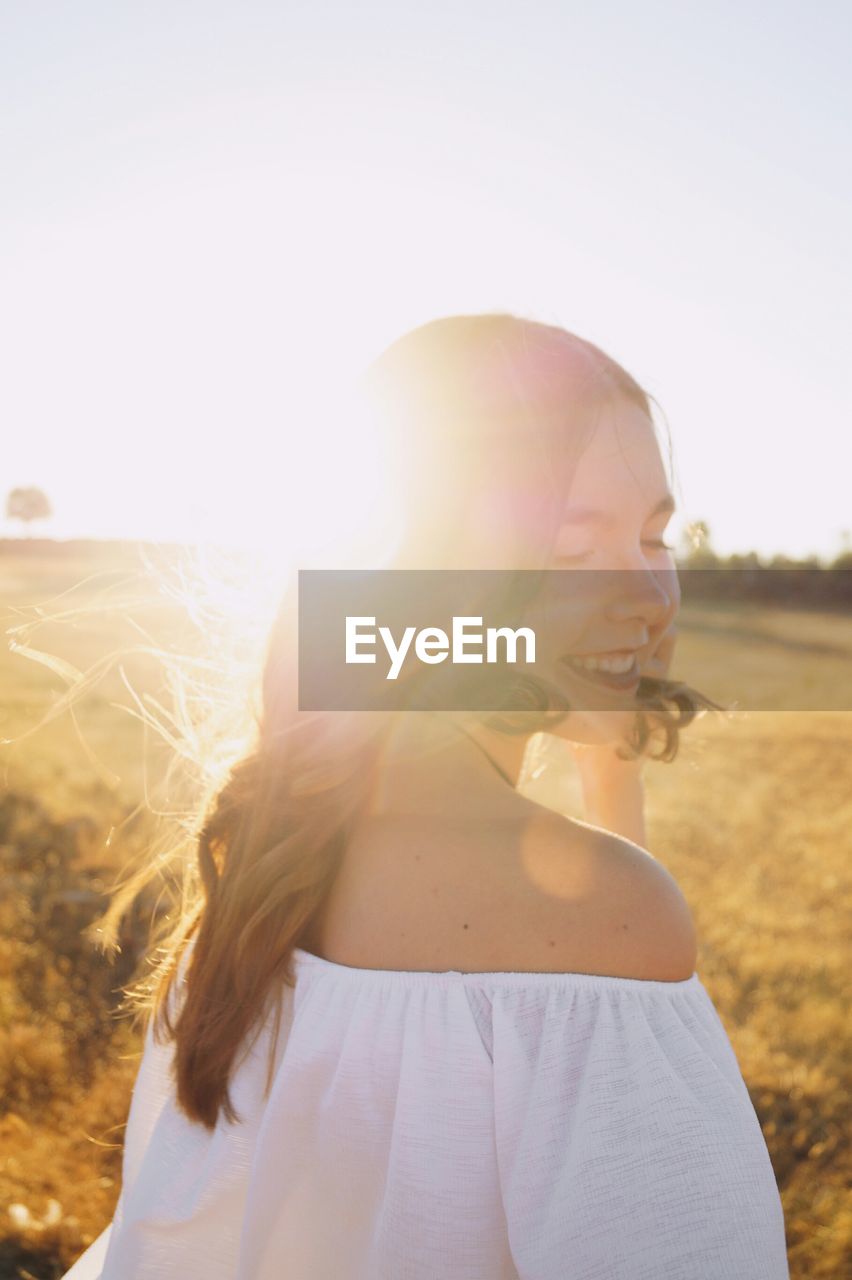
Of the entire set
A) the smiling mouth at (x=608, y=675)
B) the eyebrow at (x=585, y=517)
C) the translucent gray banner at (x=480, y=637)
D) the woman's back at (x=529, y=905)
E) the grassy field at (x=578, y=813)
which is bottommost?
the grassy field at (x=578, y=813)

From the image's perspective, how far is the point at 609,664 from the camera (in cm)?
190

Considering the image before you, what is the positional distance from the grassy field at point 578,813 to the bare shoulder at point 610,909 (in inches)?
43.3

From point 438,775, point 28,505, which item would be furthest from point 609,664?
point 28,505

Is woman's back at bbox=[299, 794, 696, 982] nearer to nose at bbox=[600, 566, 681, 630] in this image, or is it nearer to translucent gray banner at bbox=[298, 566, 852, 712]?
translucent gray banner at bbox=[298, 566, 852, 712]

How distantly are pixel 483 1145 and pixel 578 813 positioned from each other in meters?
9.15

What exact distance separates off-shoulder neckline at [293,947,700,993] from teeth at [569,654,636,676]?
0.66 metres

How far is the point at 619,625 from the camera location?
1.83 metres

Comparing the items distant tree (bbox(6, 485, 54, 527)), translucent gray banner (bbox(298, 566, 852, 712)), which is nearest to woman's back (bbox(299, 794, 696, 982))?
translucent gray banner (bbox(298, 566, 852, 712))

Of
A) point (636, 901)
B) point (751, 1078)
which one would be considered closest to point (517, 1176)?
point (636, 901)

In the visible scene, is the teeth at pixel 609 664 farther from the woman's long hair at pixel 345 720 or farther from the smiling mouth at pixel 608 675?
the woman's long hair at pixel 345 720

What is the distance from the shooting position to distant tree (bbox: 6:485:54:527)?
8738cm

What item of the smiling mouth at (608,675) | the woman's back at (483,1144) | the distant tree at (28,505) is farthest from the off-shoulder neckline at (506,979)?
the distant tree at (28,505)

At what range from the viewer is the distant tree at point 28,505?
287 ft

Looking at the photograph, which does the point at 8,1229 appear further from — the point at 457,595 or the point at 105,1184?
the point at 457,595
